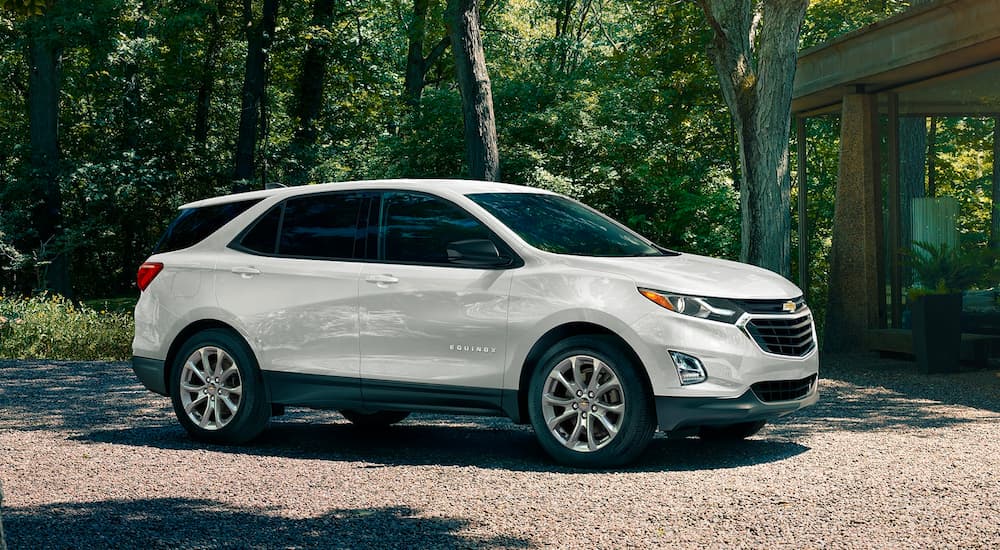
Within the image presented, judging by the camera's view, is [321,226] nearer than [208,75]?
Yes

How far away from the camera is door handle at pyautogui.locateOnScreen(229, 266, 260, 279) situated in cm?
852

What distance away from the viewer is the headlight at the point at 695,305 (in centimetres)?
718

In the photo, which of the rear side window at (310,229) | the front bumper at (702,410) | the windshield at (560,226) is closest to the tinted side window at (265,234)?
the rear side window at (310,229)

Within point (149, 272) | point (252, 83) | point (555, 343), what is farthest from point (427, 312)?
point (252, 83)

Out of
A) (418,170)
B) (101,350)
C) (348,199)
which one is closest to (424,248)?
(348,199)

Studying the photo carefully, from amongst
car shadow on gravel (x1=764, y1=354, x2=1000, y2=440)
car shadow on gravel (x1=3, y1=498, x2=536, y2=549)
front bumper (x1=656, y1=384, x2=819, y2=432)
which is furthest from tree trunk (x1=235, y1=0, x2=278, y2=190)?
car shadow on gravel (x1=3, y1=498, x2=536, y2=549)

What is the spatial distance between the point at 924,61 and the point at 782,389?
719cm

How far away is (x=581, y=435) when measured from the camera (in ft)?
24.3

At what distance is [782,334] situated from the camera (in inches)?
295

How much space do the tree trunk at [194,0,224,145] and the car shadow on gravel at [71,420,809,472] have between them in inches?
911

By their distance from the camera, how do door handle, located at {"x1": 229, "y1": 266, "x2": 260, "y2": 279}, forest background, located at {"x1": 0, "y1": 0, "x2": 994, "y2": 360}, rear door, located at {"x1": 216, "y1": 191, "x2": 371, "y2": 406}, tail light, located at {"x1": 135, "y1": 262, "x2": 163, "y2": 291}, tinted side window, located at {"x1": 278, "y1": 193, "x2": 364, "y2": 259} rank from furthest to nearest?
forest background, located at {"x1": 0, "y1": 0, "x2": 994, "y2": 360} → tail light, located at {"x1": 135, "y1": 262, "x2": 163, "y2": 291} → door handle, located at {"x1": 229, "y1": 266, "x2": 260, "y2": 279} → tinted side window, located at {"x1": 278, "y1": 193, "x2": 364, "y2": 259} → rear door, located at {"x1": 216, "y1": 191, "x2": 371, "y2": 406}

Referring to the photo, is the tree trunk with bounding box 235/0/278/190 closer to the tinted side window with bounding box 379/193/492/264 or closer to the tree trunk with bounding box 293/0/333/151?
the tree trunk with bounding box 293/0/333/151

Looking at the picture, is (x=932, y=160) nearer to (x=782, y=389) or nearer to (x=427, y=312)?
(x=782, y=389)

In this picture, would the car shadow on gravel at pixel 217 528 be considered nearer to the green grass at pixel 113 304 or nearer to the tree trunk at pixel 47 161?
the tree trunk at pixel 47 161
